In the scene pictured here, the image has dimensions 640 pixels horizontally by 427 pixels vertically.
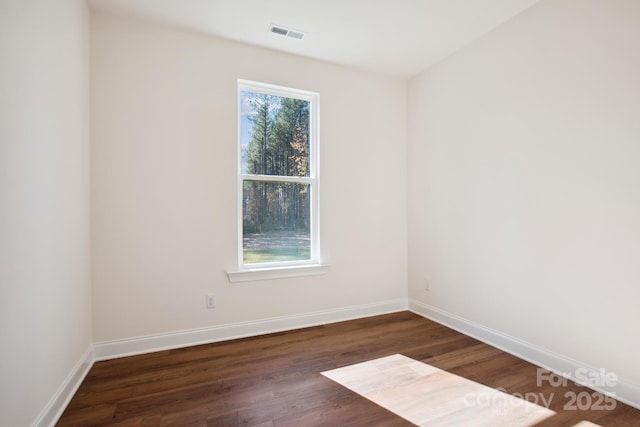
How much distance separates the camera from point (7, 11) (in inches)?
52.6

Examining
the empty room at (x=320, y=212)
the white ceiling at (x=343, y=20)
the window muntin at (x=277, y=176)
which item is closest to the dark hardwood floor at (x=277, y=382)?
the empty room at (x=320, y=212)

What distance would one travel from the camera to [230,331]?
282 centimetres

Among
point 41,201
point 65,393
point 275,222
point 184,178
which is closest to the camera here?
point 41,201

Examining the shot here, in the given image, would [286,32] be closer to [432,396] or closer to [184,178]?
[184,178]

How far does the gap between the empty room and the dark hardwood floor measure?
18 millimetres

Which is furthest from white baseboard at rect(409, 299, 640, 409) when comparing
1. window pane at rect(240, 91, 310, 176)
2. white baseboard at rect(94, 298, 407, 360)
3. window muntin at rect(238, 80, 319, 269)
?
window pane at rect(240, 91, 310, 176)

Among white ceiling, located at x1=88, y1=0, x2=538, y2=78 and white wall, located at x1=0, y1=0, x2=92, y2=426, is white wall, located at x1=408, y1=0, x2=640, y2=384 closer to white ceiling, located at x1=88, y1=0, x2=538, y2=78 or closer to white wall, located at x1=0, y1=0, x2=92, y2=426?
white ceiling, located at x1=88, y1=0, x2=538, y2=78

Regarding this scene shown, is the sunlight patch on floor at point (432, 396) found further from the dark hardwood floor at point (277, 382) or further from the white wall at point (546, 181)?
the white wall at point (546, 181)

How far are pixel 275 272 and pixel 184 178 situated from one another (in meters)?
1.19

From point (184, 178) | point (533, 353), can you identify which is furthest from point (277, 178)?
point (533, 353)

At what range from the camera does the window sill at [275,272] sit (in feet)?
9.30

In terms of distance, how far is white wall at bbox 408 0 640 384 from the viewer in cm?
190

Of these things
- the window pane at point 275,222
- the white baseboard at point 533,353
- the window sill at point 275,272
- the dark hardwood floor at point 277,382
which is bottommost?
the dark hardwood floor at point 277,382

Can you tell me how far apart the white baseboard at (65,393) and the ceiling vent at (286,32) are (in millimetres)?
2933
